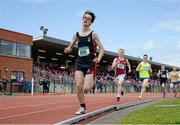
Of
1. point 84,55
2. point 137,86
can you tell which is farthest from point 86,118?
point 137,86

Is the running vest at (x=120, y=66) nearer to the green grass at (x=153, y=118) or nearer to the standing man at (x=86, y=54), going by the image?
the green grass at (x=153, y=118)

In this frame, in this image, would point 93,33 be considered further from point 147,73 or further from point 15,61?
point 15,61

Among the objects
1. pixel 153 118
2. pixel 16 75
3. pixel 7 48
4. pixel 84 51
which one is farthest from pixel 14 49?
pixel 153 118

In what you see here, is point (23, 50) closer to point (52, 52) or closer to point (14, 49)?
point (14, 49)

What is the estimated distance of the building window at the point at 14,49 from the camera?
42.6 metres

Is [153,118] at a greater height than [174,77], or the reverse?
[174,77]

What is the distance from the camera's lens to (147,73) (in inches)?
748

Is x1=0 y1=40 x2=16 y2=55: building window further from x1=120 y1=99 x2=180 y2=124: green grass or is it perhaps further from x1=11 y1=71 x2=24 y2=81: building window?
x1=120 y1=99 x2=180 y2=124: green grass

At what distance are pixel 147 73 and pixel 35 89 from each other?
2254cm

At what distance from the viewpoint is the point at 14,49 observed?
147 ft

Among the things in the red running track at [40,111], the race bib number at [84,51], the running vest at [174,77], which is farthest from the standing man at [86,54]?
the running vest at [174,77]

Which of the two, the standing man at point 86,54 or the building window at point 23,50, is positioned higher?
the building window at point 23,50

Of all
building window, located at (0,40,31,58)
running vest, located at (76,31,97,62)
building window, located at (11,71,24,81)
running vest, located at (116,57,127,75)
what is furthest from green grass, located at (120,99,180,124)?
building window, located at (11,71,24,81)

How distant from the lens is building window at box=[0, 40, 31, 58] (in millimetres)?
42625
